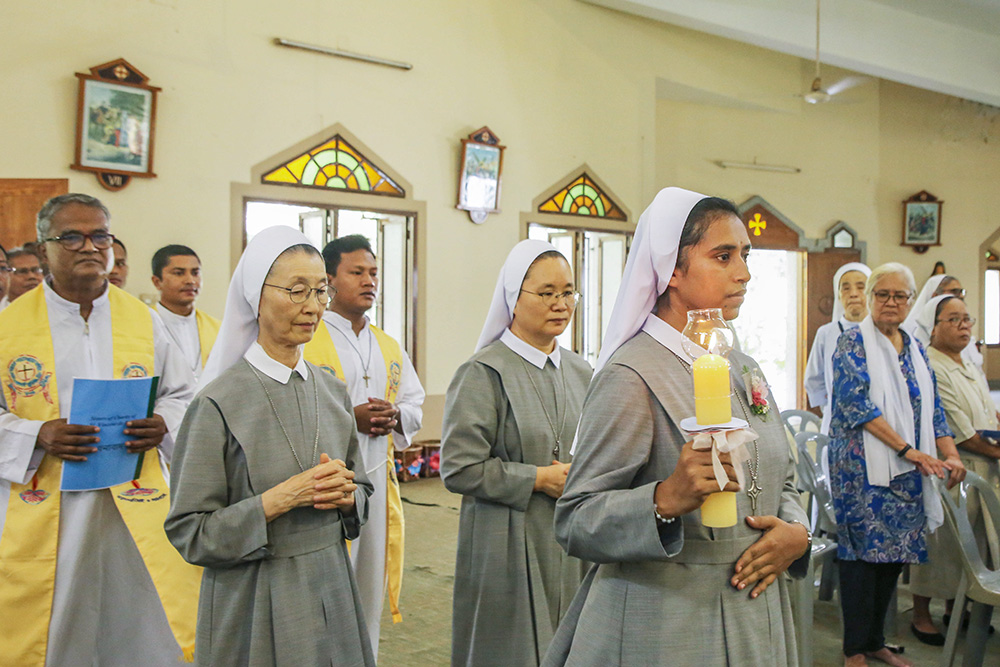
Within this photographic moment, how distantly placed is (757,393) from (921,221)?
13018 millimetres

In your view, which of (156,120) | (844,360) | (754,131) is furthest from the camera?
(754,131)

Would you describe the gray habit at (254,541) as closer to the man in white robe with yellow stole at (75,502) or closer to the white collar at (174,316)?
the man in white robe with yellow stole at (75,502)

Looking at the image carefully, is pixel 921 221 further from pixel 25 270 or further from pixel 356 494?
pixel 356 494

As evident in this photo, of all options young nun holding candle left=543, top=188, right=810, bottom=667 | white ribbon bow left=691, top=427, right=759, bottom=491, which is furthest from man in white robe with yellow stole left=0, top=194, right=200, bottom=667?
white ribbon bow left=691, top=427, right=759, bottom=491

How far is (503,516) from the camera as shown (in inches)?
106

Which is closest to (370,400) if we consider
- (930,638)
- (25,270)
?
(25,270)

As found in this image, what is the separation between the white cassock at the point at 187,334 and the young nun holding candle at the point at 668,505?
11.4ft

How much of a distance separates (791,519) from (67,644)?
2338 mm

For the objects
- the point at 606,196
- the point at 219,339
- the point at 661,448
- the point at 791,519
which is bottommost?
the point at 791,519

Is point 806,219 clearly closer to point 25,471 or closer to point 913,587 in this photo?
point 913,587

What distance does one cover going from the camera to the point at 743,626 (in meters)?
1.66

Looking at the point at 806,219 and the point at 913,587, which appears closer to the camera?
the point at 913,587

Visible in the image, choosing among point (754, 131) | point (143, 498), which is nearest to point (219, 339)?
point (143, 498)

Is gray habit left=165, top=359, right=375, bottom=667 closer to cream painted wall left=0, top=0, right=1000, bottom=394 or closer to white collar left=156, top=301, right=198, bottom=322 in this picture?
white collar left=156, top=301, right=198, bottom=322
